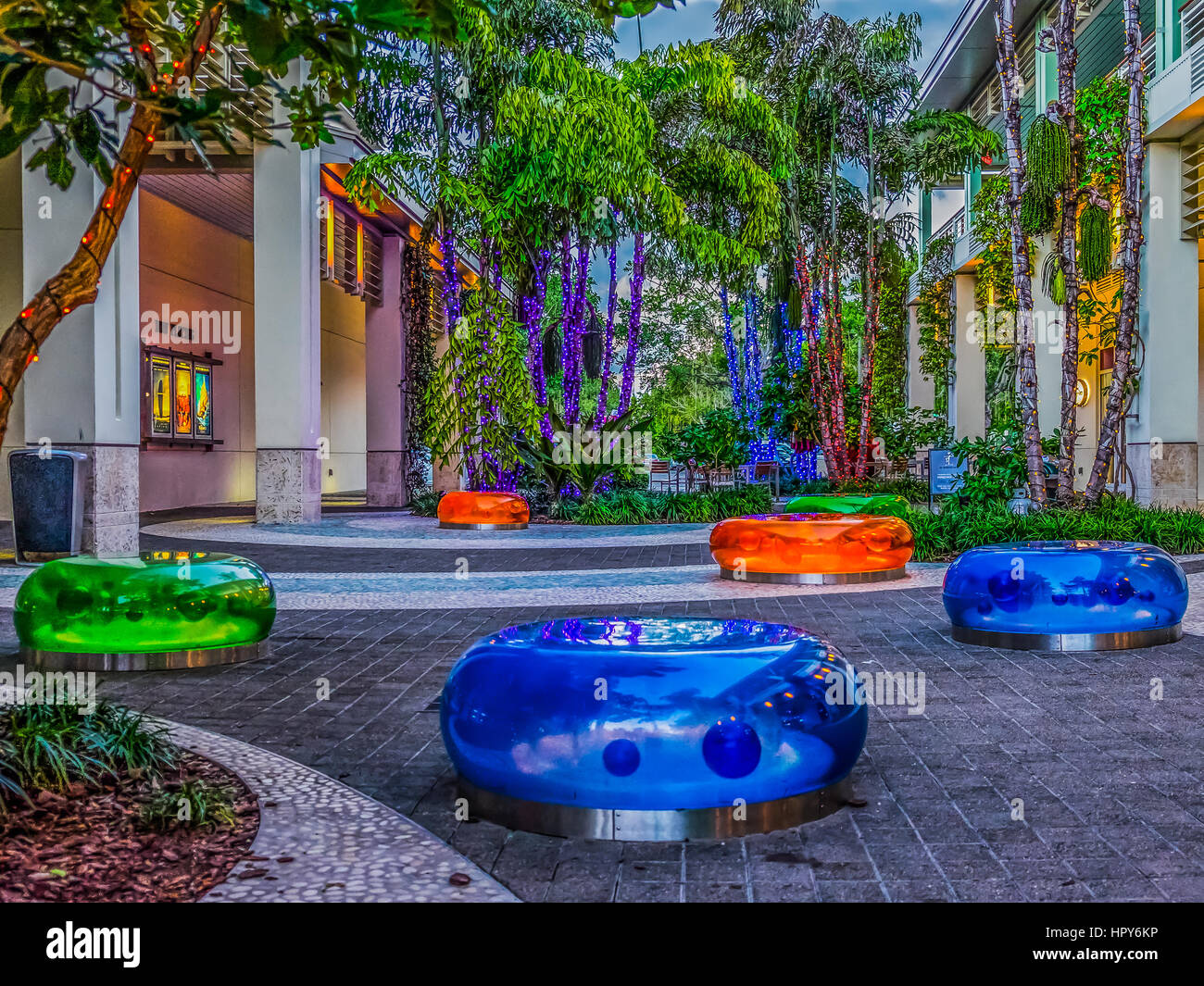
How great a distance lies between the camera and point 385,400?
23062 mm

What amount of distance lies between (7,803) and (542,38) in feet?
56.5

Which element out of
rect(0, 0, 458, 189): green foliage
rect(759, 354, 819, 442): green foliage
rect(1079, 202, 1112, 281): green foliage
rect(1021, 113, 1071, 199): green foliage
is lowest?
rect(0, 0, 458, 189): green foliage

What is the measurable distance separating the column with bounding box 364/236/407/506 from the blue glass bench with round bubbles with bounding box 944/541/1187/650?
1735cm

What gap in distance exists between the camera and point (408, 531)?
16250mm

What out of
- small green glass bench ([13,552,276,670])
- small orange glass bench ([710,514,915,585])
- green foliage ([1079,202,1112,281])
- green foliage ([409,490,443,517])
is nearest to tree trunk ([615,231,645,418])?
green foliage ([409,490,443,517])

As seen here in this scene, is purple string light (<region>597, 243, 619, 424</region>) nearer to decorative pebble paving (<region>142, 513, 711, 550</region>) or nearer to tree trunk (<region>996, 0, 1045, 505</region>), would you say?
decorative pebble paving (<region>142, 513, 711, 550</region>)

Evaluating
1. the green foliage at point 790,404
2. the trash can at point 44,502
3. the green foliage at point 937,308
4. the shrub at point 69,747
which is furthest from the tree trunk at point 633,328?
the shrub at point 69,747

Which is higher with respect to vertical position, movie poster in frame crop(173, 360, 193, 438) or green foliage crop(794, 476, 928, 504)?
movie poster in frame crop(173, 360, 193, 438)

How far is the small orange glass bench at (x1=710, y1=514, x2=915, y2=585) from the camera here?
31.8ft

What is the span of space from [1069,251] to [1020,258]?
978 millimetres

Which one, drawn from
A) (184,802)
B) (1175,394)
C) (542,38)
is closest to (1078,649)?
(184,802)

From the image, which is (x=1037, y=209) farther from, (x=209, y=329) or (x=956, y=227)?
(x=209, y=329)

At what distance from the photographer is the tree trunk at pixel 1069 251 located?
456 inches
